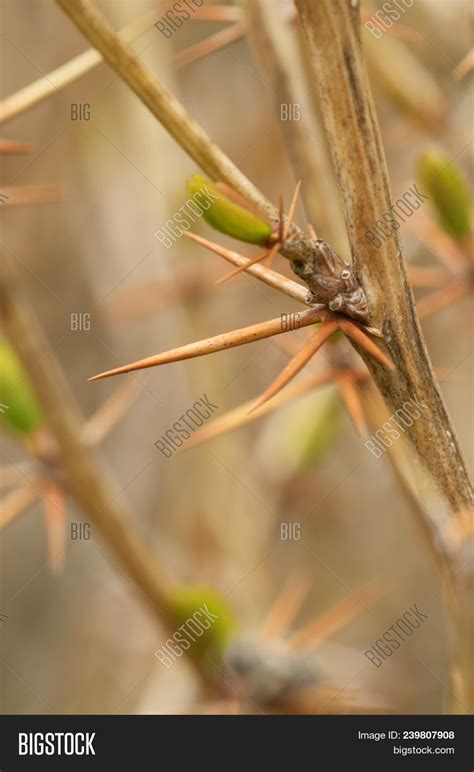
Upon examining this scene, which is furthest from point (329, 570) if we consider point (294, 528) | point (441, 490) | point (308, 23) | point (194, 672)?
point (308, 23)

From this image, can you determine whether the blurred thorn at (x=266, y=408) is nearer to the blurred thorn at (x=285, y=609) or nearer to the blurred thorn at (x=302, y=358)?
the blurred thorn at (x=302, y=358)

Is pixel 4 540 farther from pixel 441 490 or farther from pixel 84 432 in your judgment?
pixel 441 490

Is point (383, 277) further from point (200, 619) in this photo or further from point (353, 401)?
point (200, 619)

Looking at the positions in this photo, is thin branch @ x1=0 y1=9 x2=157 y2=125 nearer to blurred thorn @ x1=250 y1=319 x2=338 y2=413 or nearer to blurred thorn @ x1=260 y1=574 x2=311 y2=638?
blurred thorn @ x1=250 y1=319 x2=338 y2=413

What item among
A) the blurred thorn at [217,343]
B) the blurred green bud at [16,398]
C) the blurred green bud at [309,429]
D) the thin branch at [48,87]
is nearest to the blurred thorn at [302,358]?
the blurred thorn at [217,343]

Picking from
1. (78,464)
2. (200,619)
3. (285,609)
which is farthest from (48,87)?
(285,609)

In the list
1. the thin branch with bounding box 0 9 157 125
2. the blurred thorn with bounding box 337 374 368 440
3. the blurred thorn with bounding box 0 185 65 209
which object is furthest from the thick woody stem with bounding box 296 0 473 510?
the blurred thorn with bounding box 0 185 65 209

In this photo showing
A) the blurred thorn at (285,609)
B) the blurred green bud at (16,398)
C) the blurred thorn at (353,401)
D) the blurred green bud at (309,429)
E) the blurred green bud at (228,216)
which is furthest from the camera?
the blurred green bud at (309,429)
